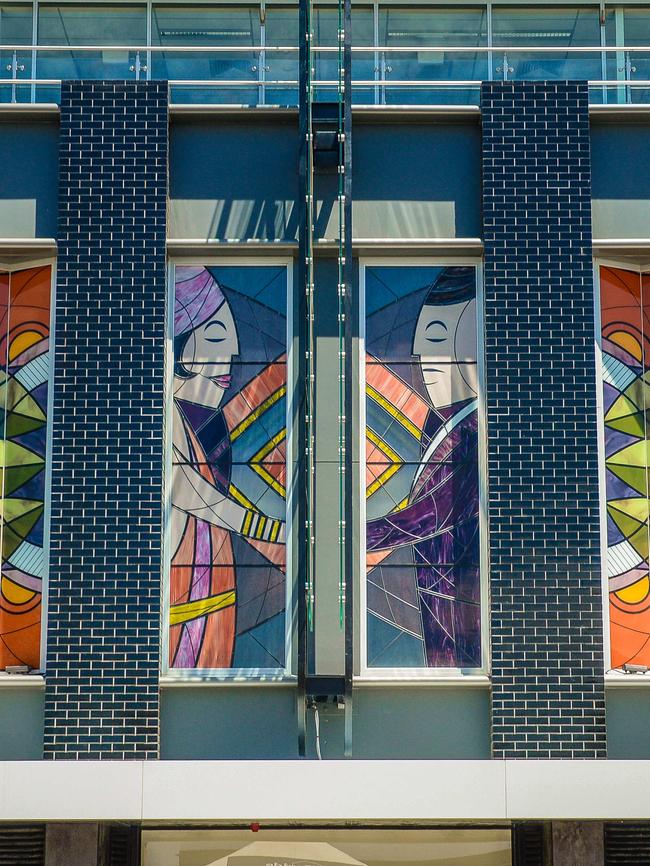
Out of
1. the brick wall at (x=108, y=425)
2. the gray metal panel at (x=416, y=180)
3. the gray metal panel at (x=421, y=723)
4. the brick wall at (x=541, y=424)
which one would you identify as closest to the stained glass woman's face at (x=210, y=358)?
the brick wall at (x=108, y=425)

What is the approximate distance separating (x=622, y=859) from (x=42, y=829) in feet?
18.3

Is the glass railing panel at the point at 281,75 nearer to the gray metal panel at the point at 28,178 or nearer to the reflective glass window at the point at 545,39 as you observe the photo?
the reflective glass window at the point at 545,39

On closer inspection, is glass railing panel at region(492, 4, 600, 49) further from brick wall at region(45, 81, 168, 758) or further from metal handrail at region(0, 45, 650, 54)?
brick wall at region(45, 81, 168, 758)

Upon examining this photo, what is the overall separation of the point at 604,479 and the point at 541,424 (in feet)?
3.18

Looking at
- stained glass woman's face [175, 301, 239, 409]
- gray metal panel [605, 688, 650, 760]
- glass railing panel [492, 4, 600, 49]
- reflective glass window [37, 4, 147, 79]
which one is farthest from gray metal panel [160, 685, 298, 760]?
glass railing panel [492, 4, 600, 49]

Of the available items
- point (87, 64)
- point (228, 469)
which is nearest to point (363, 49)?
point (87, 64)

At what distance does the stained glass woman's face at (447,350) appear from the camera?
470 inches

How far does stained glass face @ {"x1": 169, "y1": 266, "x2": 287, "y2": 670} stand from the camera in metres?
11.5

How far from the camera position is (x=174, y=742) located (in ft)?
36.7

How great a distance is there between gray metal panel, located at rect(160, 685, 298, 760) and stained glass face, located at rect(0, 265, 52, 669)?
1487 mm

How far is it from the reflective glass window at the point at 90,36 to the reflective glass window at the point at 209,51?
0.79ft

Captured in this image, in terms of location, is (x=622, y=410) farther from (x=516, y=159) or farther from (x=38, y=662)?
(x=38, y=662)

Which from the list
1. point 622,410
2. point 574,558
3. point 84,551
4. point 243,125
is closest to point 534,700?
point 574,558

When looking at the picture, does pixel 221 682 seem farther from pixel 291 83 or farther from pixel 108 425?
pixel 291 83
